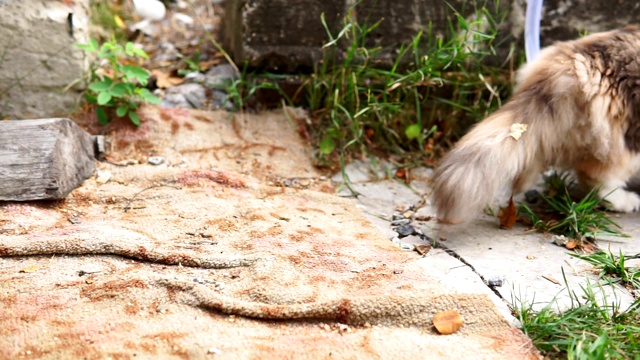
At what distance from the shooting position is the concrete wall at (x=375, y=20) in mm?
3898

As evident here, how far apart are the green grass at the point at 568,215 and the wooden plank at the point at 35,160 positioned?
2245 mm

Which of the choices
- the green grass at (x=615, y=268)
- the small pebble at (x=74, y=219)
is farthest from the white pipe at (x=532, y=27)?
the small pebble at (x=74, y=219)

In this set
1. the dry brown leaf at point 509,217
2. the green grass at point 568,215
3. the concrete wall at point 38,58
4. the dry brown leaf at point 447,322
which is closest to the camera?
the dry brown leaf at point 447,322

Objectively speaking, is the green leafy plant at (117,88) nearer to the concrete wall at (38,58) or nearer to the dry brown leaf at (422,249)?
the concrete wall at (38,58)

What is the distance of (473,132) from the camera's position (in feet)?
10.1

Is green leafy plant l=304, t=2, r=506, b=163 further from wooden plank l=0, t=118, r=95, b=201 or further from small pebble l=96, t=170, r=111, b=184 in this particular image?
wooden plank l=0, t=118, r=95, b=201

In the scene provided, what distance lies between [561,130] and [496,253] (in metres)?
0.69

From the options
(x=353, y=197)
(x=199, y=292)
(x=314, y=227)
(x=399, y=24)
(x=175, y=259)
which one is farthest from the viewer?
(x=399, y=24)

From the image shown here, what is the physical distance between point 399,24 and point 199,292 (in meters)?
2.31

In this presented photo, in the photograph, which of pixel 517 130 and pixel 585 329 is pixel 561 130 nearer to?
pixel 517 130

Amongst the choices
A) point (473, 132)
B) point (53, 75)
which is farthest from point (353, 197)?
point (53, 75)

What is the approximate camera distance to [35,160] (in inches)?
116

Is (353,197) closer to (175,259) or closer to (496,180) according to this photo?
(496,180)

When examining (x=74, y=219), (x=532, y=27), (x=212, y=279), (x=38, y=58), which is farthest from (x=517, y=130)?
(x=38, y=58)
